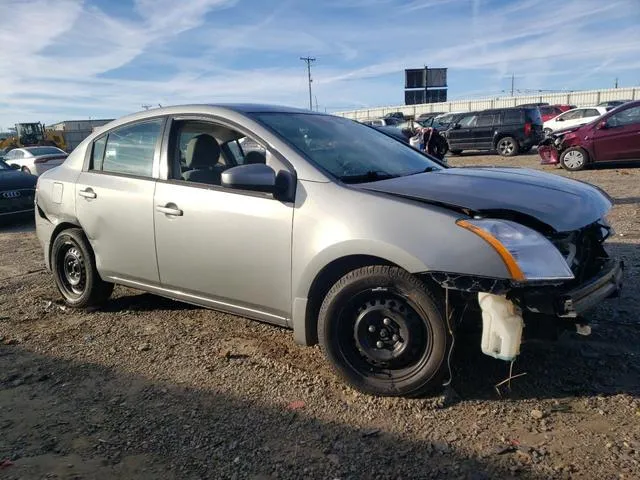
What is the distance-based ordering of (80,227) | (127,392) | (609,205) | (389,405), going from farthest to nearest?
(80,227) < (609,205) < (127,392) < (389,405)

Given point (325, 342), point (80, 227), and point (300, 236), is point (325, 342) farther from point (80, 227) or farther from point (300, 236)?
point (80, 227)

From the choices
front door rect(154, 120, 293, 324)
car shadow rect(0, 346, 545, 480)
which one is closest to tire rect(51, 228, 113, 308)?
front door rect(154, 120, 293, 324)

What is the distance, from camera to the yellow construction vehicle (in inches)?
1443

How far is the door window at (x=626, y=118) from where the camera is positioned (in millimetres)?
12203

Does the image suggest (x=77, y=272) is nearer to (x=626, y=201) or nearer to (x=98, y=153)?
→ (x=98, y=153)

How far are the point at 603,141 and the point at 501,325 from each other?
11883 mm

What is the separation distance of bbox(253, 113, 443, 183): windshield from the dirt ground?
4.14ft

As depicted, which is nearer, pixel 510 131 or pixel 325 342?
pixel 325 342

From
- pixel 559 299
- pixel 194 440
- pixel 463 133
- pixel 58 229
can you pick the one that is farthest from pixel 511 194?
pixel 463 133

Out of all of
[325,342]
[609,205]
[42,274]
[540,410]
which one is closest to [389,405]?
[325,342]

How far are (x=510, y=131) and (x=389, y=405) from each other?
1784cm

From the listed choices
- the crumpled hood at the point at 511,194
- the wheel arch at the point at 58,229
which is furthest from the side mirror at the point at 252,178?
the wheel arch at the point at 58,229

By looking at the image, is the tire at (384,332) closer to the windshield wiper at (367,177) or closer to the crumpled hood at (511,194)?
the crumpled hood at (511,194)

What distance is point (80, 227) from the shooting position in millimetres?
4547
